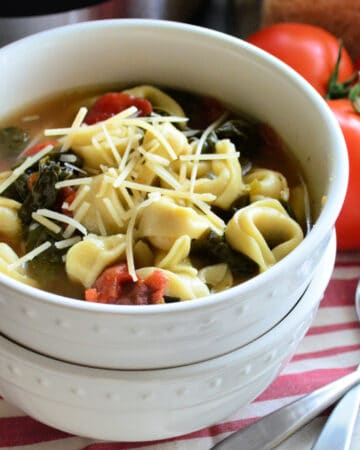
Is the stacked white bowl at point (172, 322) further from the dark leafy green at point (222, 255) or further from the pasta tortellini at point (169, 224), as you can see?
the pasta tortellini at point (169, 224)

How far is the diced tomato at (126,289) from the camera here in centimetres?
143

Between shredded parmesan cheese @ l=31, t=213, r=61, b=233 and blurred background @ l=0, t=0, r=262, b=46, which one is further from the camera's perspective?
blurred background @ l=0, t=0, r=262, b=46

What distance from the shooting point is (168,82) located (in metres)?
2.06

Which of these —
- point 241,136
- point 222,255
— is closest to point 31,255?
point 222,255

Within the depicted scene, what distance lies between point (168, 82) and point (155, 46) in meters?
0.13

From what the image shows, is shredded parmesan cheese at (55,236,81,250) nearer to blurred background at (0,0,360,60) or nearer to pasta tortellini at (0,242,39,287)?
pasta tortellini at (0,242,39,287)

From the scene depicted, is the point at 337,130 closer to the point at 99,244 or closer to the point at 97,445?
the point at 99,244

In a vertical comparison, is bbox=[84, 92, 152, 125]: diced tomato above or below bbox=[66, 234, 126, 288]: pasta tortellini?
above

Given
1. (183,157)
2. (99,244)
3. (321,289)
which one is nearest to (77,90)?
(183,157)

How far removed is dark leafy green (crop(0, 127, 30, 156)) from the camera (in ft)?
6.16

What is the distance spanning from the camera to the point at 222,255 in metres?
1.58

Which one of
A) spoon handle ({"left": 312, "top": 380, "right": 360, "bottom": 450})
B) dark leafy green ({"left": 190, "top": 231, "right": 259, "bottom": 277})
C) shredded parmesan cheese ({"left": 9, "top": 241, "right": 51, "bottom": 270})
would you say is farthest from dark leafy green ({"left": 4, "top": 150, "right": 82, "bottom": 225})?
spoon handle ({"left": 312, "top": 380, "right": 360, "bottom": 450})

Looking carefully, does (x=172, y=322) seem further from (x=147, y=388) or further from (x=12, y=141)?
(x=12, y=141)

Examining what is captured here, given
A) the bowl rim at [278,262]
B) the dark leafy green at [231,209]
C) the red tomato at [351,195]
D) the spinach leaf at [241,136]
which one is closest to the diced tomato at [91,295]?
the bowl rim at [278,262]
